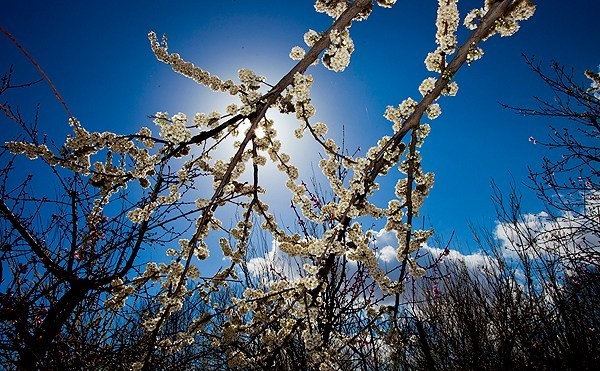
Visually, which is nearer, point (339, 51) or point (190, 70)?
point (339, 51)

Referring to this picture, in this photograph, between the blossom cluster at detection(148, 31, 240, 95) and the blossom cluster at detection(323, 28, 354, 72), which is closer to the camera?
the blossom cluster at detection(323, 28, 354, 72)

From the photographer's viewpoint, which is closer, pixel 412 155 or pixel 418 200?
pixel 412 155

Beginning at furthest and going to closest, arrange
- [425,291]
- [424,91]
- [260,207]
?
[425,291], [260,207], [424,91]

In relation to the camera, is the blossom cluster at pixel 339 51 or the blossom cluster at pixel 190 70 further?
the blossom cluster at pixel 190 70

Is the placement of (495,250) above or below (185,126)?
above

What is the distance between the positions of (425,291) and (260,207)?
5.67 m

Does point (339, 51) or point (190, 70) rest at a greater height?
point (190, 70)

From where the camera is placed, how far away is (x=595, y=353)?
203 inches

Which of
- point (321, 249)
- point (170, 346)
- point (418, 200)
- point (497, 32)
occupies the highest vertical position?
point (497, 32)

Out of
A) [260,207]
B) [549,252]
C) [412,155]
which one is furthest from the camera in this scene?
[549,252]

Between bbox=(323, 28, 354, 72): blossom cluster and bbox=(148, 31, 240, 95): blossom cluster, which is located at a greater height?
bbox=(148, 31, 240, 95): blossom cluster

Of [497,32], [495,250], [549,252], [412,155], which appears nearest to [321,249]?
[412,155]

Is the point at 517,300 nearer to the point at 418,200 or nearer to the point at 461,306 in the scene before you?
the point at 461,306

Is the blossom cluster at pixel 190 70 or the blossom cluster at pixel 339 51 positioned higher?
the blossom cluster at pixel 190 70
